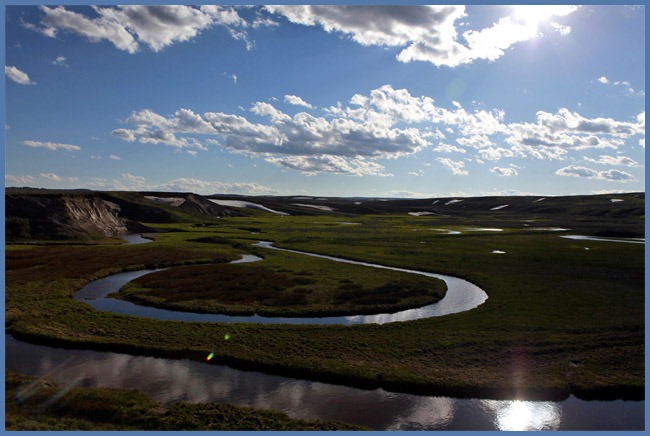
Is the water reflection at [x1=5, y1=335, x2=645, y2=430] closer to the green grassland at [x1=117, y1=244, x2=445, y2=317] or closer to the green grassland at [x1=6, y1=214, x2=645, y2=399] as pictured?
the green grassland at [x1=6, y1=214, x2=645, y2=399]

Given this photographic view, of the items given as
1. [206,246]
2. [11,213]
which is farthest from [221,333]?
[11,213]

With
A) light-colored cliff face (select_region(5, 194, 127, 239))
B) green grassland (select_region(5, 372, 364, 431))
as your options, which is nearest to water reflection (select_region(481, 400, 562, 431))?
green grassland (select_region(5, 372, 364, 431))

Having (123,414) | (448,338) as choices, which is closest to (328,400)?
(123,414)

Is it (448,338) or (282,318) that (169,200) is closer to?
(282,318)

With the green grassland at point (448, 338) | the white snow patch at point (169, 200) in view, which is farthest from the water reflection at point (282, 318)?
the white snow patch at point (169, 200)

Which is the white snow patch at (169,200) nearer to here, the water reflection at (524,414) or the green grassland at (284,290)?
the green grassland at (284,290)
